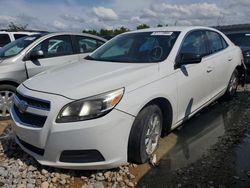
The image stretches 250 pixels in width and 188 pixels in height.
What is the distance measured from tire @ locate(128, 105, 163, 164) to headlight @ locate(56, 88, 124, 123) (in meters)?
0.42

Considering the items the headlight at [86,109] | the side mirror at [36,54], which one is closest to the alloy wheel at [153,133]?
the headlight at [86,109]

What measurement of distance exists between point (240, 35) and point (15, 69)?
7.70 metres

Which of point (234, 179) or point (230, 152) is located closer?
point (234, 179)

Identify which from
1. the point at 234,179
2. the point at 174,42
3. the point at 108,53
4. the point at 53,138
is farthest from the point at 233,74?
the point at 53,138

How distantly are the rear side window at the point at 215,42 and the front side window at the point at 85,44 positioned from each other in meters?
2.79

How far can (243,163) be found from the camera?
3744 millimetres

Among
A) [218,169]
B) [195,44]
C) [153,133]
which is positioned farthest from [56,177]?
[195,44]

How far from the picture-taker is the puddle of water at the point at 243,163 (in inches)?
131

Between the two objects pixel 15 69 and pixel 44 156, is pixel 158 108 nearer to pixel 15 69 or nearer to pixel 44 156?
pixel 44 156

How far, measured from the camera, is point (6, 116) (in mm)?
5617

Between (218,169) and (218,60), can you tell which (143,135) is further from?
(218,60)

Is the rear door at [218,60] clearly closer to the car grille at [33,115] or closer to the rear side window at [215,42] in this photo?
the rear side window at [215,42]

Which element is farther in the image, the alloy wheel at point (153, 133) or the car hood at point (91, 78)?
the alloy wheel at point (153, 133)

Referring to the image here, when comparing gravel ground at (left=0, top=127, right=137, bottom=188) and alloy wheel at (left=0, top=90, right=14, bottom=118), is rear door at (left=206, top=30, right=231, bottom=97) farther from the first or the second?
alloy wheel at (left=0, top=90, right=14, bottom=118)
